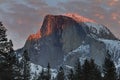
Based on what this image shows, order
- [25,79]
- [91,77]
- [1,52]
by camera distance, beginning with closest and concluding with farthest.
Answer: [1,52] → [91,77] → [25,79]

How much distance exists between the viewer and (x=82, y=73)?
186 ft

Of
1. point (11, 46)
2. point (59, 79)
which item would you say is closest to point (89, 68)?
point (11, 46)

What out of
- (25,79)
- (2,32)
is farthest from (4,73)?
(25,79)

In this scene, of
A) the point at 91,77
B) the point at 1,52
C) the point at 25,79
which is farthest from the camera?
the point at 25,79

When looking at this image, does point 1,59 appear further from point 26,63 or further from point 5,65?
point 26,63

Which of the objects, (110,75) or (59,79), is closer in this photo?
(110,75)

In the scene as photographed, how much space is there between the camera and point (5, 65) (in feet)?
129

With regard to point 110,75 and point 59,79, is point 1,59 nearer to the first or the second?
point 110,75

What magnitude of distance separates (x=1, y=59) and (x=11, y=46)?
2.20 meters

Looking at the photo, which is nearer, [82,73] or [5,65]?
[5,65]

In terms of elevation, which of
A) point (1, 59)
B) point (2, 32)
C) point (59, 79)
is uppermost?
point (2, 32)

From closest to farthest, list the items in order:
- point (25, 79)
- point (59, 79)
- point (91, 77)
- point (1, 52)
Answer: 1. point (1, 52)
2. point (91, 77)
3. point (25, 79)
4. point (59, 79)

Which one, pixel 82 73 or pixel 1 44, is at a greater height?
pixel 1 44

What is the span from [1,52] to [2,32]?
1981 mm
